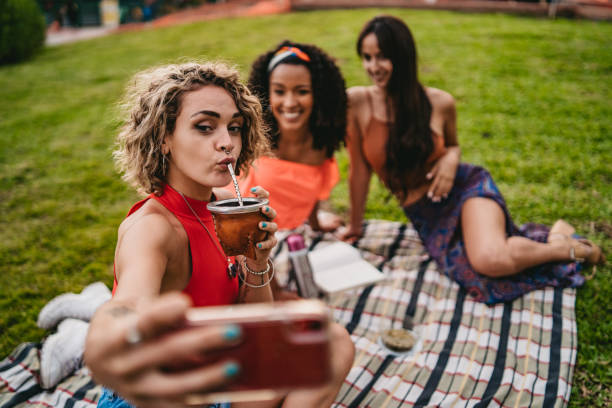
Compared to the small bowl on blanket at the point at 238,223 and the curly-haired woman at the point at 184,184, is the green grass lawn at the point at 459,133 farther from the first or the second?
the small bowl on blanket at the point at 238,223

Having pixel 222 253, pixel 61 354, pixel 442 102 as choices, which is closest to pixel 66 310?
pixel 61 354

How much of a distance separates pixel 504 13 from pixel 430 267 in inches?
538

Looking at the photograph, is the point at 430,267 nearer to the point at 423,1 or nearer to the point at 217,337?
the point at 217,337

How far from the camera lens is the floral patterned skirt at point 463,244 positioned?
3203mm

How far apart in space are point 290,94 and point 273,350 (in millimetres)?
2623

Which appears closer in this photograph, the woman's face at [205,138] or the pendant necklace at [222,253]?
the woman's face at [205,138]

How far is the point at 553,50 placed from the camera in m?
9.75

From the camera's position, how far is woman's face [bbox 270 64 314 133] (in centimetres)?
325

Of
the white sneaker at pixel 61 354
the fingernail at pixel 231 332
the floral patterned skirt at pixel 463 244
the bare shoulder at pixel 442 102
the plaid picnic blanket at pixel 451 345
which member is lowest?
the plaid picnic blanket at pixel 451 345

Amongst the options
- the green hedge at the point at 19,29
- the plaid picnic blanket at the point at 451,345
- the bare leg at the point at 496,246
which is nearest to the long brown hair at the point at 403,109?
the bare leg at the point at 496,246

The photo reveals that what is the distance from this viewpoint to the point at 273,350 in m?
0.92

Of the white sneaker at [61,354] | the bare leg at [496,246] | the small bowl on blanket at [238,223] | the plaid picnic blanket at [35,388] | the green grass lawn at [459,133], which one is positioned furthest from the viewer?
the green grass lawn at [459,133]

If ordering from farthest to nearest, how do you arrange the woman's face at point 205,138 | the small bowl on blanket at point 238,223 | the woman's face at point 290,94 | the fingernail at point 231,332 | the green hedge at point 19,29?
the green hedge at point 19,29 < the woman's face at point 290,94 < the woman's face at point 205,138 < the small bowl on blanket at point 238,223 < the fingernail at point 231,332

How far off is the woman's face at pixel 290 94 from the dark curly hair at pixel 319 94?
0.09 meters
